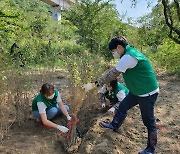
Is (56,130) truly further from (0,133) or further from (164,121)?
(164,121)

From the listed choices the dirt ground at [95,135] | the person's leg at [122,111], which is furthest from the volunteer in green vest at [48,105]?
the person's leg at [122,111]

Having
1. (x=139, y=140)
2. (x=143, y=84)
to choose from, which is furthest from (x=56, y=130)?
(x=143, y=84)

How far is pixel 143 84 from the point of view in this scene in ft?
9.41

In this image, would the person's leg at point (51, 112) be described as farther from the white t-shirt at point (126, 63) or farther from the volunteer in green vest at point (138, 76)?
the white t-shirt at point (126, 63)

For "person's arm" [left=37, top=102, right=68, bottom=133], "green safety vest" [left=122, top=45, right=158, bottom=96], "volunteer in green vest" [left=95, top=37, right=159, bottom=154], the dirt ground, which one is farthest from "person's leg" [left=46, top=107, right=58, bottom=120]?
"green safety vest" [left=122, top=45, right=158, bottom=96]

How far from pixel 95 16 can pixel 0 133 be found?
28.4ft

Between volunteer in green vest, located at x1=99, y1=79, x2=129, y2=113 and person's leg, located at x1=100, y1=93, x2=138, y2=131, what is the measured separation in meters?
0.45

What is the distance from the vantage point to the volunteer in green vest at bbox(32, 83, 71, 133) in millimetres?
3467

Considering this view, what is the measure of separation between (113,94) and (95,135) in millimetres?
889

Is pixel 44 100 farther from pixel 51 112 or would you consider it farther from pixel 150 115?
pixel 150 115

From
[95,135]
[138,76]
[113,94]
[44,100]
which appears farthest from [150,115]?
[44,100]

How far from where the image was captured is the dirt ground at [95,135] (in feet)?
10.5

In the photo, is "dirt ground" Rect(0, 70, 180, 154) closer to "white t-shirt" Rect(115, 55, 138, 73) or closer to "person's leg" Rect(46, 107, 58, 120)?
"person's leg" Rect(46, 107, 58, 120)

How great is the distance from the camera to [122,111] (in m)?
3.40
